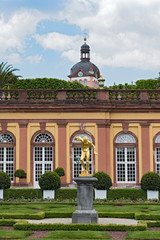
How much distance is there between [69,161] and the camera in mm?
27188

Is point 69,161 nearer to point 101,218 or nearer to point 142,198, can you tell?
point 142,198

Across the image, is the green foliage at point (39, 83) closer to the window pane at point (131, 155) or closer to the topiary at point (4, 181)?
the window pane at point (131, 155)

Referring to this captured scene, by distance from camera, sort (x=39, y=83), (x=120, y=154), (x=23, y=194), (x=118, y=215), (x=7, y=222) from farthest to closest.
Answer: (x=39, y=83)
(x=120, y=154)
(x=23, y=194)
(x=118, y=215)
(x=7, y=222)

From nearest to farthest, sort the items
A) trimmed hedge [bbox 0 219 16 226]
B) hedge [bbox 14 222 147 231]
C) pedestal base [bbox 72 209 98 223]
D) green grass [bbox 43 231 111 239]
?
green grass [bbox 43 231 111 239]
hedge [bbox 14 222 147 231]
trimmed hedge [bbox 0 219 16 226]
pedestal base [bbox 72 209 98 223]

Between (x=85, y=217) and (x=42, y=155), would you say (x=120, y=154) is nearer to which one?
(x=42, y=155)

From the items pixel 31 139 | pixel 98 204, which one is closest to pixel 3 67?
pixel 31 139

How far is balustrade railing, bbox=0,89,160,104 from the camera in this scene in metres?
27.6

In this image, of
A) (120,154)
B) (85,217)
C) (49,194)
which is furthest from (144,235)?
(120,154)

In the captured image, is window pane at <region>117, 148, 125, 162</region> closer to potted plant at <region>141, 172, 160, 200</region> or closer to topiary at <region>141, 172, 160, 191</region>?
topiary at <region>141, 172, 160, 191</region>

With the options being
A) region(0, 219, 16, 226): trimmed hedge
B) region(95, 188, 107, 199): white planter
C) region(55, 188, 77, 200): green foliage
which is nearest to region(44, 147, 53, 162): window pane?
region(55, 188, 77, 200): green foliage

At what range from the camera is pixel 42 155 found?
90.1 ft

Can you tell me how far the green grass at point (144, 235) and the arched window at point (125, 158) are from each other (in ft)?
47.4

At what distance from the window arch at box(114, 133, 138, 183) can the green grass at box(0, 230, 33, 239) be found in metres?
15.0

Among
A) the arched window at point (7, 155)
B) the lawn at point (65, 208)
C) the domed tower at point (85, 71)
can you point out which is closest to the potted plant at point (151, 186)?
the lawn at point (65, 208)
